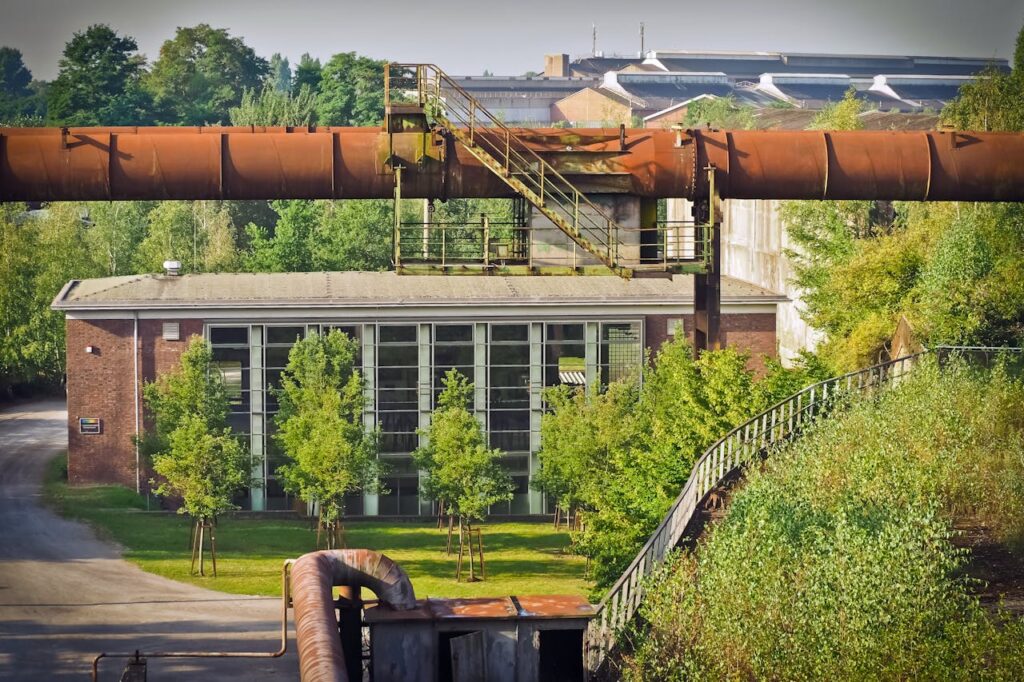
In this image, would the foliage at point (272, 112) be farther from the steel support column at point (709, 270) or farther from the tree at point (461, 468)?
the steel support column at point (709, 270)

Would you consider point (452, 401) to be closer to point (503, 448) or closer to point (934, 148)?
point (503, 448)

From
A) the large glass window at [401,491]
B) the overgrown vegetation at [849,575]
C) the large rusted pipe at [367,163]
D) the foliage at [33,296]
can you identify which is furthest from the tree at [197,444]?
the overgrown vegetation at [849,575]

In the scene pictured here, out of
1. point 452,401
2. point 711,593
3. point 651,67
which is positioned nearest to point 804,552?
point 711,593

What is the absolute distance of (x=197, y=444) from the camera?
4519 cm

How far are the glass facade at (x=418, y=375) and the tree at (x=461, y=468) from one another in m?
3.98

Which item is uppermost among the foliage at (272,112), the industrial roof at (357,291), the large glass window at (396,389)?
the foliage at (272,112)

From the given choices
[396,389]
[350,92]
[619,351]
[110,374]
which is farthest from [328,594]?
[350,92]

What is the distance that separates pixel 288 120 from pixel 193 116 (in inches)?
1013

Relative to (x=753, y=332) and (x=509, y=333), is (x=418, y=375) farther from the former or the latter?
(x=753, y=332)

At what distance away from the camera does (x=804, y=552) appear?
20.8 meters

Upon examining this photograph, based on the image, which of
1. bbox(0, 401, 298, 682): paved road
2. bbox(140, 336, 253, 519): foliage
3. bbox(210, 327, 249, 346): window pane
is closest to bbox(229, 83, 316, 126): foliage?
bbox(210, 327, 249, 346): window pane

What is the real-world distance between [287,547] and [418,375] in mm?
7558

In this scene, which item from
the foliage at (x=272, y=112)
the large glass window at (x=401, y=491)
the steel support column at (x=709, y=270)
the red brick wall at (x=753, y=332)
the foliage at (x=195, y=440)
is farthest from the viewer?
the foliage at (x=272, y=112)

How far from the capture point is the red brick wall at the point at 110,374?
51844 mm
